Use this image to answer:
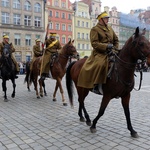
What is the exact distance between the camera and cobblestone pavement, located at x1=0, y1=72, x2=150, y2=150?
4312 mm

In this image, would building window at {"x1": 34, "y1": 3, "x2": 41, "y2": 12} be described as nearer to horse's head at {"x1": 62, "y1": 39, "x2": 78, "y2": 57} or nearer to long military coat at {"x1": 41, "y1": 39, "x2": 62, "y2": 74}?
long military coat at {"x1": 41, "y1": 39, "x2": 62, "y2": 74}

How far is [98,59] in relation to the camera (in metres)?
4.93

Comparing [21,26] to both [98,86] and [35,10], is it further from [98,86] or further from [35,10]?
[98,86]

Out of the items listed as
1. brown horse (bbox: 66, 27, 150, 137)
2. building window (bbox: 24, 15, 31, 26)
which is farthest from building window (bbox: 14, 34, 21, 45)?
brown horse (bbox: 66, 27, 150, 137)

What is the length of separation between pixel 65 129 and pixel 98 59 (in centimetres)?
186

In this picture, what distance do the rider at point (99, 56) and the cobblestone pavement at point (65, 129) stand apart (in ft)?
3.63

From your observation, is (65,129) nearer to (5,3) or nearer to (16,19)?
(5,3)

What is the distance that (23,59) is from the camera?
47750mm

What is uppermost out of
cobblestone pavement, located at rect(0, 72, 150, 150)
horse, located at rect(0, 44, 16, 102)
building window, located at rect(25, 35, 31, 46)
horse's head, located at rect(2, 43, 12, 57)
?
building window, located at rect(25, 35, 31, 46)

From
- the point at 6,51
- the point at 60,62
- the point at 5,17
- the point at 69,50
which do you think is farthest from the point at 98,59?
the point at 5,17

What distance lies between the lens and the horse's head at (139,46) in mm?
4141

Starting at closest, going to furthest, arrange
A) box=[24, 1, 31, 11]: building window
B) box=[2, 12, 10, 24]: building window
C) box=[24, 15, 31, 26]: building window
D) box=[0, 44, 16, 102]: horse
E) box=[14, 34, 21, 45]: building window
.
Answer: box=[0, 44, 16, 102]: horse < box=[2, 12, 10, 24]: building window < box=[14, 34, 21, 45]: building window < box=[24, 1, 31, 11]: building window < box=[24, 15, 31, 26]: building window

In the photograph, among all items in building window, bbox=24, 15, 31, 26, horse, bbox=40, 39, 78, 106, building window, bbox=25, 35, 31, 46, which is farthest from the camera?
building window, bbox=24, 15, 31, 26

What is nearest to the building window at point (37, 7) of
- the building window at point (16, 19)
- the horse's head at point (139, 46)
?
the building window at point (16, 19)
